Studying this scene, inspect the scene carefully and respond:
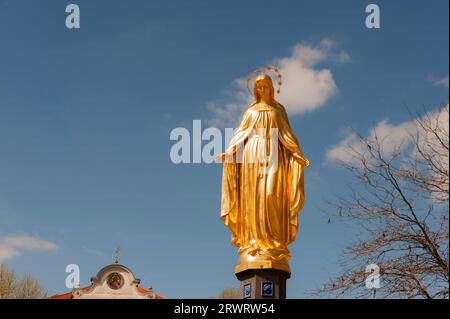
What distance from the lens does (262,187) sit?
38.3 ft

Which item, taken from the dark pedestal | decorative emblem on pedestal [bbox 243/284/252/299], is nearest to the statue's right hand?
the dark pedestal

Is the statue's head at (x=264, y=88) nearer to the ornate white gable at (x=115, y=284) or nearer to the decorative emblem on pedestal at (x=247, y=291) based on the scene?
the decorative emblem on pedestal at (x=247, y=291)

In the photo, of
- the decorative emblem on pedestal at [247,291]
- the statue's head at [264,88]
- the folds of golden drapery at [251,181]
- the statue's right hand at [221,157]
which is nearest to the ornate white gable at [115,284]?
the statue's right hand at [221,157]

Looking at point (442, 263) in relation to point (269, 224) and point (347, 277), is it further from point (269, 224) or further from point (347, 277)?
point (269, 224)

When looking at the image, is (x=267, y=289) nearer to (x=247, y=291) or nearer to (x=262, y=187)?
(x=247, y=291)

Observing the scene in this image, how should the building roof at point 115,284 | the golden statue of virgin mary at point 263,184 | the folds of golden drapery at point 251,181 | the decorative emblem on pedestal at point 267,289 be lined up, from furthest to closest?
1. the building roof at point 115,284
2. the folds of golden drapery at point 251,181
3. the golden statue of virgin mary at point 263,184
4. the decorative emblem on pedestal at point 267,289

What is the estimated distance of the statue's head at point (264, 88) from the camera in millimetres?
12641

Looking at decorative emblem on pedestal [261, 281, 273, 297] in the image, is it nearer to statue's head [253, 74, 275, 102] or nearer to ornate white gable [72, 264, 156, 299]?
statue's head [253, 74, 275, 102]

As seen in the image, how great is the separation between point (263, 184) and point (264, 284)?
1719mm

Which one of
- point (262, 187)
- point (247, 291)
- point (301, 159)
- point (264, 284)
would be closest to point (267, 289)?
point (264, 284)

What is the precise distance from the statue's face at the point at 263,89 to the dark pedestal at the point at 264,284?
Result: 339cm
